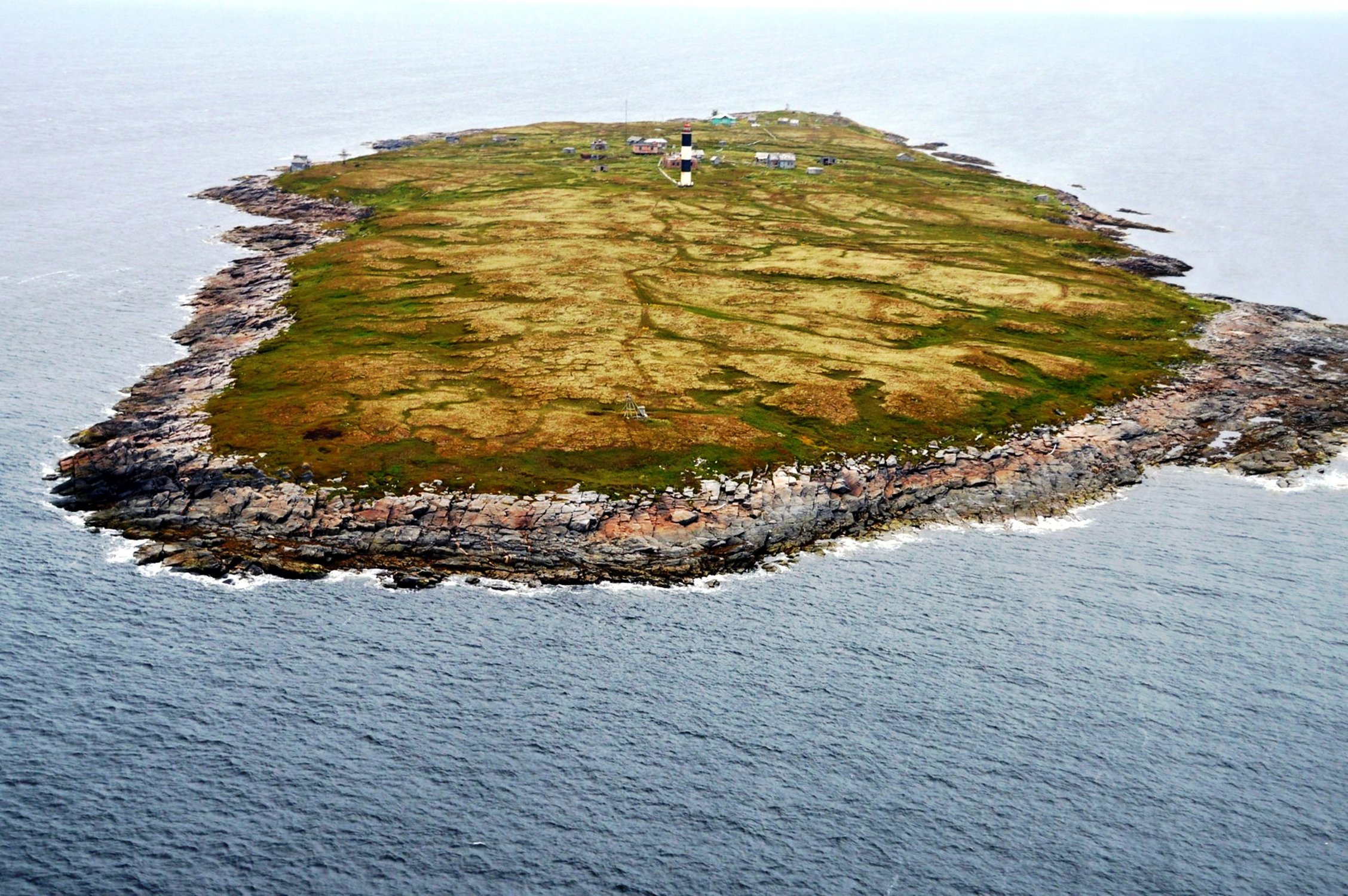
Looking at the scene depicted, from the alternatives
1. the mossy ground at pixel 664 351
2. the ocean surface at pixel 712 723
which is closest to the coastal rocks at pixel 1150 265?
the mossy ground at pixel 664 351

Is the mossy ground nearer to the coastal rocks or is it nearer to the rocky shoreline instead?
the rocky shoreline

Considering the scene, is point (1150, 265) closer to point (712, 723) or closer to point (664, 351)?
point (664, 351)

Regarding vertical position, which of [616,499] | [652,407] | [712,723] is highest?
[652,407]

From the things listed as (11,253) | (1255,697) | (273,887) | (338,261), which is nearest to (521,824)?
(273,887)

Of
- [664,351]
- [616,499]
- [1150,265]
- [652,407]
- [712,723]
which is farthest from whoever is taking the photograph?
[1150,265]

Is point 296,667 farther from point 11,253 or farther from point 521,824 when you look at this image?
point 11,253

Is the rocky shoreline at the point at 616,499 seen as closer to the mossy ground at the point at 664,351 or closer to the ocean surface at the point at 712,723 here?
the ocean surface at the point at 712,723

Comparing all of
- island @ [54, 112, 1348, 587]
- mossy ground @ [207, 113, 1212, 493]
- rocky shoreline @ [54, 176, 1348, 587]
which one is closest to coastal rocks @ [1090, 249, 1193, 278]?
mossy ground @ [207, 113, 1212, 493]

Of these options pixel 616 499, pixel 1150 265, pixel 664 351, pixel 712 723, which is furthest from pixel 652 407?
pixel 1150 265

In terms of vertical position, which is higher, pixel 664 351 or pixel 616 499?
pixel 664 351
